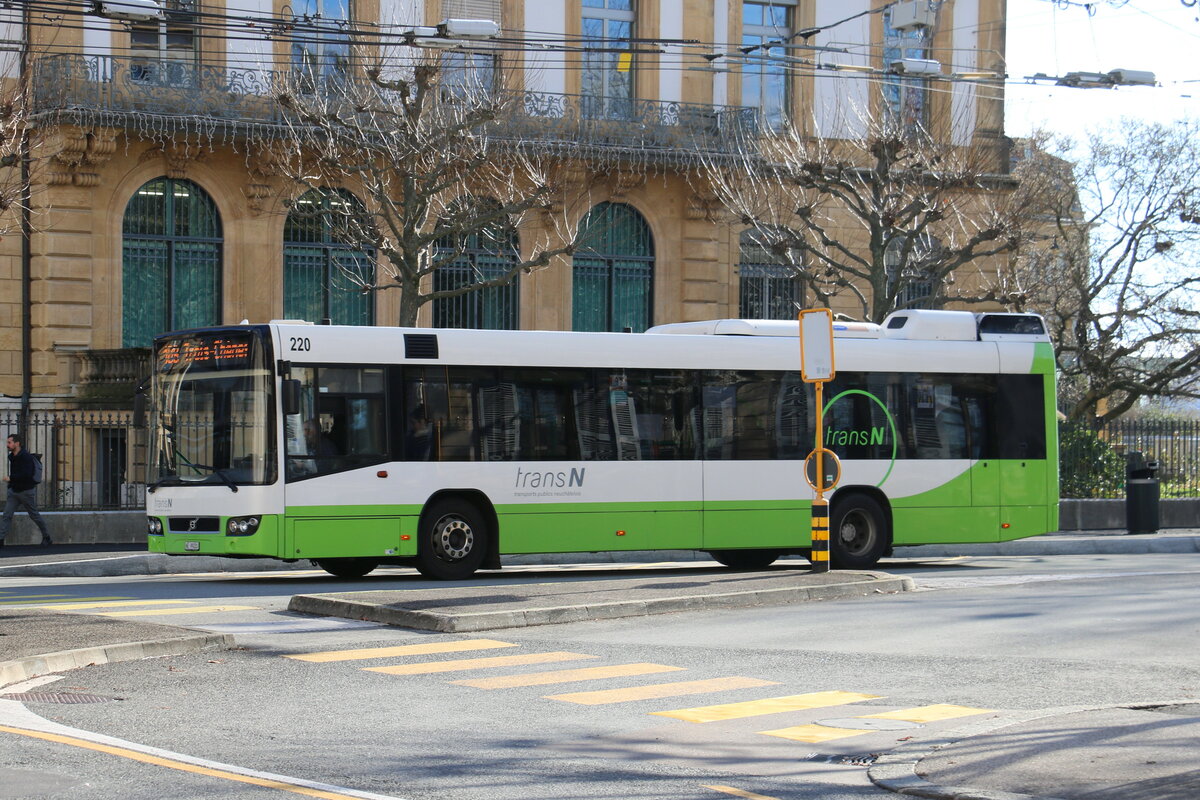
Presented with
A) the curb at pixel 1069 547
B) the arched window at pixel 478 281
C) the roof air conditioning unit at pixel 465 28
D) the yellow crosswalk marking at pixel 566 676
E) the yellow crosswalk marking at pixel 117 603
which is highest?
the roof air conditioning unit at pixel 465 28

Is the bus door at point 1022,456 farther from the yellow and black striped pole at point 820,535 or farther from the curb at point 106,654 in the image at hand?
the curb at point 106,654

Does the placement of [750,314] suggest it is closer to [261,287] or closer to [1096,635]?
[261,287]

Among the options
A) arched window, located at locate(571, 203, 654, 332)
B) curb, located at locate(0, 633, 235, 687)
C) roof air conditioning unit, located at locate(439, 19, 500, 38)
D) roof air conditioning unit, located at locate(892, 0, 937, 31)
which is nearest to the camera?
curb, located at locate(0, 633, 235, 687)

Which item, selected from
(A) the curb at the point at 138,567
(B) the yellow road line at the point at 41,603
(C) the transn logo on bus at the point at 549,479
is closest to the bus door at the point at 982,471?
(C) the transn logo on bus at the point at 549,479

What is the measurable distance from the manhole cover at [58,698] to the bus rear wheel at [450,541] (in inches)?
318

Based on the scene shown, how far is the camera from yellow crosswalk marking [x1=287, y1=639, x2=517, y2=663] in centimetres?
1177

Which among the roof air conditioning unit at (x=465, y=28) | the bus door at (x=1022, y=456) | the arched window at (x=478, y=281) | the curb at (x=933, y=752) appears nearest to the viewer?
the curb at (x=933, y=752)

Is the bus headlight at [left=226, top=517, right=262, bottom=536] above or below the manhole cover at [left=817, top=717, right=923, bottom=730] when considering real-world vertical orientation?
above

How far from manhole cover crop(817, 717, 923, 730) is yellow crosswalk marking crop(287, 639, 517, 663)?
376cm

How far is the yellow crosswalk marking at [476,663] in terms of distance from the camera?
11234mm

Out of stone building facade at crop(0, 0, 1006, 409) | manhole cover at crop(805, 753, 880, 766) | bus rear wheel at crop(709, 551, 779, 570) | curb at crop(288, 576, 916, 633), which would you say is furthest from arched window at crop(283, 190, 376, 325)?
manhole cover at crop(805, 753, 880, 766)

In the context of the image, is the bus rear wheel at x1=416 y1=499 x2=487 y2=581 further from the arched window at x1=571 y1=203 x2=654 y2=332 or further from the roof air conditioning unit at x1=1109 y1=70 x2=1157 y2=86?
the arched window at x1=571 y1=203 x2=654 y2=332

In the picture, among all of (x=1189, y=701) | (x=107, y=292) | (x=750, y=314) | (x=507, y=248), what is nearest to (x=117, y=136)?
(x=107, y=292)

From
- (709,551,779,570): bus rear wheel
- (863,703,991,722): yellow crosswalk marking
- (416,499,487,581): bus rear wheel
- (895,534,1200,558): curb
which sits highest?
(416,499,487,581): bus rear wheel
